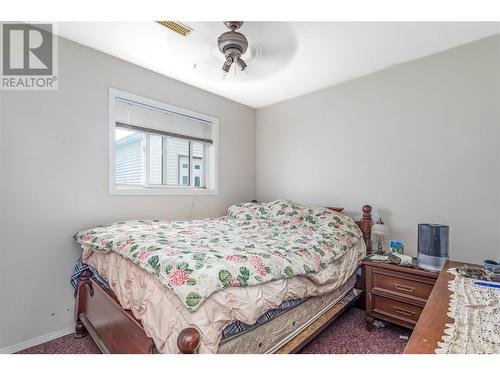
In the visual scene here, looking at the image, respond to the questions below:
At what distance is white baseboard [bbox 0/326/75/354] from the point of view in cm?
173

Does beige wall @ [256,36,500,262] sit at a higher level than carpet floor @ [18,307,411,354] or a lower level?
higher

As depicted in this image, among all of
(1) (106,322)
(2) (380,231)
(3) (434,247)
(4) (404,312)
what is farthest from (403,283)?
(1) (106,322)

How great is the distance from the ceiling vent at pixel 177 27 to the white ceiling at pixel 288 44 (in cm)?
5

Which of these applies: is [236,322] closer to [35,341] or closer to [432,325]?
[432,325]

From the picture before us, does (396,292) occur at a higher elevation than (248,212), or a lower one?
lower

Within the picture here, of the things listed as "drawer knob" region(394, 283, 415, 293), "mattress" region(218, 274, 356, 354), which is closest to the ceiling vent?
"mattress" region(218, 274, 356, 354)

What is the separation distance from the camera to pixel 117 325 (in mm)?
1300

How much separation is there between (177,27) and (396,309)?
8.77 ft

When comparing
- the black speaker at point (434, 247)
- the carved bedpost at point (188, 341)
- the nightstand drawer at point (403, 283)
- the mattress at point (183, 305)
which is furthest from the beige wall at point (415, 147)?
the carved bedpost at point (188, 341)

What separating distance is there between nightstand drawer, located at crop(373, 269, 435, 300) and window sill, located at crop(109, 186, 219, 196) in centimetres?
Answer: 200

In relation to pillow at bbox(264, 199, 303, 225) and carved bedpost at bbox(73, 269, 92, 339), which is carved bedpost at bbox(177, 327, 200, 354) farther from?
pillow at bbox(264, 199, 303, 225)

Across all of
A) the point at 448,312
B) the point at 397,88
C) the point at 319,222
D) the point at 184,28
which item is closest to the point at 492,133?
the point at 397,88

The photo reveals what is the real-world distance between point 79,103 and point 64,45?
46cm

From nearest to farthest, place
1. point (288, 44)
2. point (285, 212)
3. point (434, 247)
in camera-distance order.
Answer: point (434, 247) < point (288, 44) < point (285, 212)
